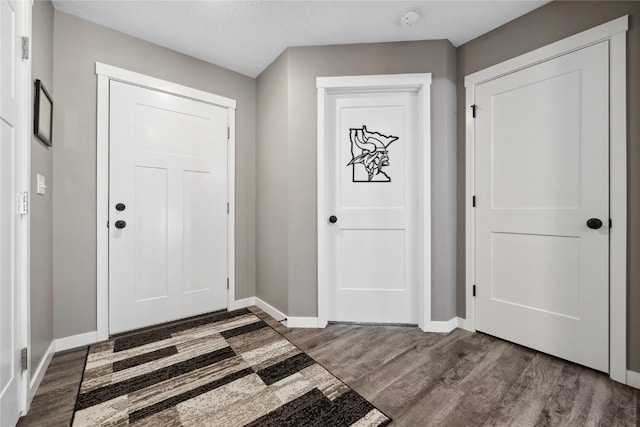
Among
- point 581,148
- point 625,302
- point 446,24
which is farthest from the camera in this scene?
point 446,24

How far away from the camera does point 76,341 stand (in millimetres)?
2041

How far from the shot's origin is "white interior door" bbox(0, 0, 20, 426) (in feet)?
3.78

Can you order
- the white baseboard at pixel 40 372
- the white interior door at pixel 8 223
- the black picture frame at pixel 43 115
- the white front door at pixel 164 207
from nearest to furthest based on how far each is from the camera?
the white interior door at pixel 8 223, the white baseboard at pixel 40 372, the black picture frame at pixel 43 115, the white front door at pixel 164 207

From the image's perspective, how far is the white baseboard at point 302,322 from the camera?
7.93 feet

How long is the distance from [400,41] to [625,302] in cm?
239

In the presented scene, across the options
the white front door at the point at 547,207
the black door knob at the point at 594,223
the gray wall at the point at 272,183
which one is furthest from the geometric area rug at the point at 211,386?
the black door knob at the point at 594,223

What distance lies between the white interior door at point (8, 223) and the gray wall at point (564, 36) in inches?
112

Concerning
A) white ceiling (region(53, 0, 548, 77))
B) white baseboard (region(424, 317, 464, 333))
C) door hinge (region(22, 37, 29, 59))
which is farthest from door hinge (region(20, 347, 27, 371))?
white baseboard (region(424, 317, 464, 333))

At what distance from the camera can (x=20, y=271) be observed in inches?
52.2

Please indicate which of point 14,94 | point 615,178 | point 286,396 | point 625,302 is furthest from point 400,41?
point 286,396

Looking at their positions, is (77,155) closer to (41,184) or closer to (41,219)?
(41,184)

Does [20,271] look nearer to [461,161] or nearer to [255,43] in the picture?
[255,43]

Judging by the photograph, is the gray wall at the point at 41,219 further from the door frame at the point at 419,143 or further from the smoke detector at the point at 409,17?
the smoke detector at the point at 409,17

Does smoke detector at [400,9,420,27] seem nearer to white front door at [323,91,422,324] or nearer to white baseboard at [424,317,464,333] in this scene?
white front door at [323,91,422,324]
